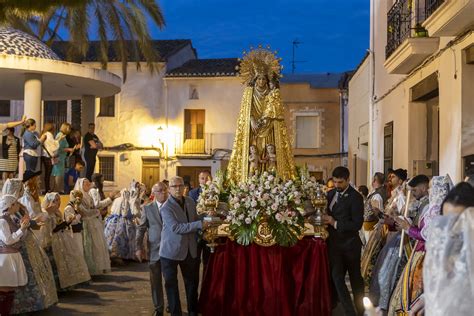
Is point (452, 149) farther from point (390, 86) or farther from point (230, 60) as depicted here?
point (230, 60)

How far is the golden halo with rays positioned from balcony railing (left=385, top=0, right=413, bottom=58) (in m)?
5.79

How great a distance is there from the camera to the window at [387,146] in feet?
62.6

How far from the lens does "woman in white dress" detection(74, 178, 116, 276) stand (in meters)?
12.8

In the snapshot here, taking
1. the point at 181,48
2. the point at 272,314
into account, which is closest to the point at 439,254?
the point at 272,314

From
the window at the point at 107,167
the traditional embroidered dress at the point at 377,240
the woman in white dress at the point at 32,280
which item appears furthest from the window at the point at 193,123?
the woman in white dress at the point at 32,280

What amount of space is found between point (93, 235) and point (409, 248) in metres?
6.55

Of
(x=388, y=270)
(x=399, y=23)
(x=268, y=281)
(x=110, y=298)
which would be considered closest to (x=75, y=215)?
(x=110, y=298)

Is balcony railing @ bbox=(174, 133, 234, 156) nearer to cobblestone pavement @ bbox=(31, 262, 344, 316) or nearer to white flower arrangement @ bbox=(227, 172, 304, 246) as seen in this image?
cobblestone pavement @ bbox=(31, 262, 344, 316)

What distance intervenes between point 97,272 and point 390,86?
387 inches

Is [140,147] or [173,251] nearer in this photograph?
[173,251]

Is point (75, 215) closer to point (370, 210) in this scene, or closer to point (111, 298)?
point (111, 298)

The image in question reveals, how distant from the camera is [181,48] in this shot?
122 feet

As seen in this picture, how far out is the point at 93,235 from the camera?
13.1 m

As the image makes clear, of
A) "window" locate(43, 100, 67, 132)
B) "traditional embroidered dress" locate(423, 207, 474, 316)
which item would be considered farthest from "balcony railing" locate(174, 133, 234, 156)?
"traditional embroidered dress" locate(423, 207, 474, 316)
